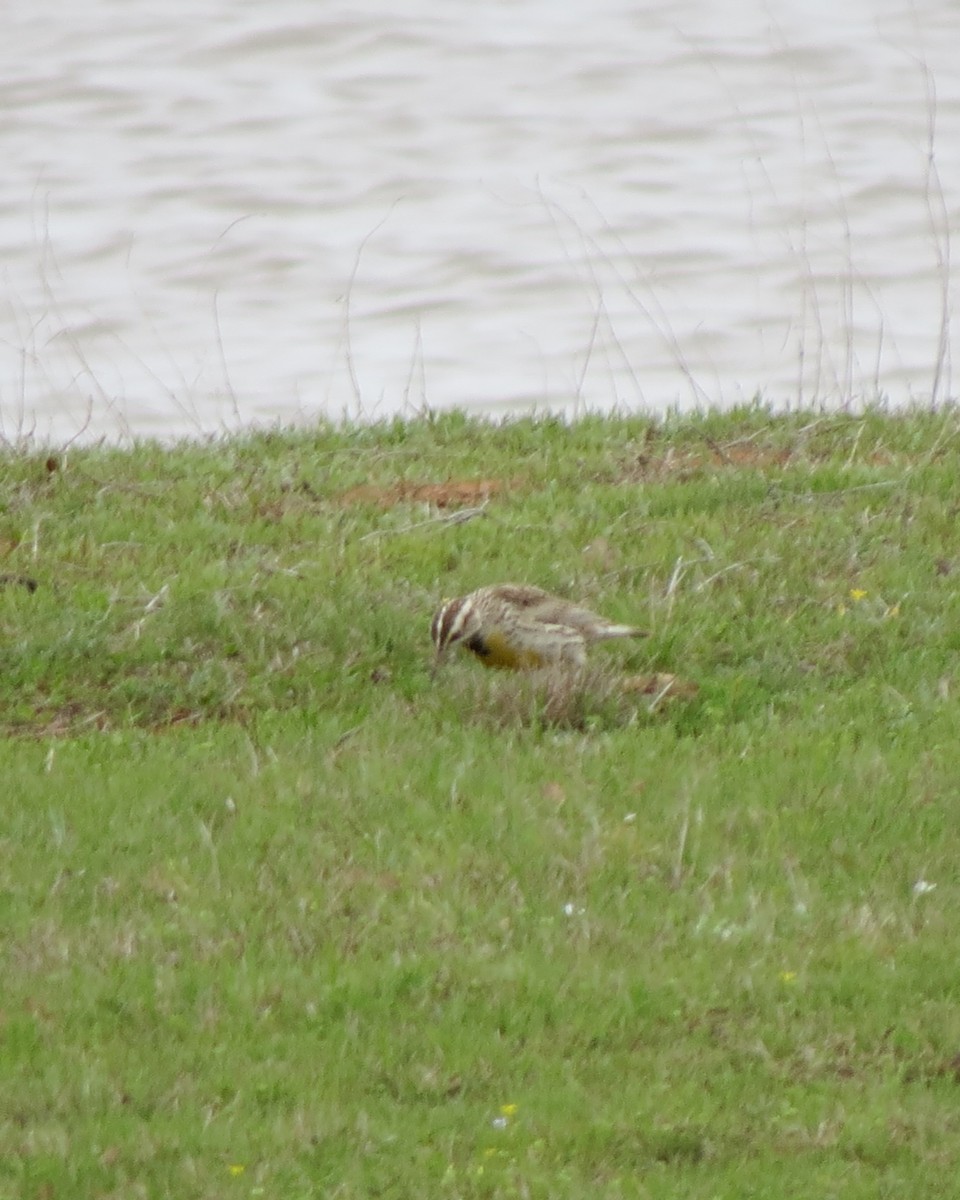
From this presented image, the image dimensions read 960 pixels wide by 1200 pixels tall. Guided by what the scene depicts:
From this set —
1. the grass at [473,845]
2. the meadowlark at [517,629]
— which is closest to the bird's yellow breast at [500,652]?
the meadowlark at [517,629]

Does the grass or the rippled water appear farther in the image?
the rippled water

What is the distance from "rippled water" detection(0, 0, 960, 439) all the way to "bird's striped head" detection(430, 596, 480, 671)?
627cm

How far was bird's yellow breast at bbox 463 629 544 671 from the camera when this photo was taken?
26.3 ft

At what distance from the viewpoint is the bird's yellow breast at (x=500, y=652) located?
26.3ft

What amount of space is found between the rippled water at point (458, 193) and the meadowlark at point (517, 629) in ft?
19.8

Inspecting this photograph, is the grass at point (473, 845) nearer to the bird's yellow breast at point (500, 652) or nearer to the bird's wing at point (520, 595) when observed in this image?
the bird's yellow breast at point (500, 652)

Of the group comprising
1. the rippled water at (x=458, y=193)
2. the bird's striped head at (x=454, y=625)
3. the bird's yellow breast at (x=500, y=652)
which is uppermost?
the bird's striped head at (x=454, y=625)

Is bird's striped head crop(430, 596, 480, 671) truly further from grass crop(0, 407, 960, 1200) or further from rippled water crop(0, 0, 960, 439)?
rippled water crop(0, 0, 960, 439)

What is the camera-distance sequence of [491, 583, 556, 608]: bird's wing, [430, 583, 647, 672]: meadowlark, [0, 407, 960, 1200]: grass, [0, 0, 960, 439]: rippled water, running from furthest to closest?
[0, 0, 960, 439]: rippled water < [491, 583, 556, 608]: bird's wing < [430, 583, 647, 672]: meadowlark < [0, 407, 960, 1200]: grass

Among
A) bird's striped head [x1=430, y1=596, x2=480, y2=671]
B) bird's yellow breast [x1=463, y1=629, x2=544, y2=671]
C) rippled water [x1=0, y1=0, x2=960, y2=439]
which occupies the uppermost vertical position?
bird's striped head [x1=430, y1=596, x2=480, y2=671]

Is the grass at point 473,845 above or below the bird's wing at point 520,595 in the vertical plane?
below

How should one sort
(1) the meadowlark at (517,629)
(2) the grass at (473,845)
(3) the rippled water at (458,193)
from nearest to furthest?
(2) the grass at (473,845) → (1) the meadowlark at (517,629) → (3) the rippled water at (458,193)

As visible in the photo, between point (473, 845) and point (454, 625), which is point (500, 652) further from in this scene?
point (473, 845)

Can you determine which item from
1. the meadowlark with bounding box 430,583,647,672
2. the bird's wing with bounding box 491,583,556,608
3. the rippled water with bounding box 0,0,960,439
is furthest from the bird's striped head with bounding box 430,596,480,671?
the rippled water with bounding box 0,0,960,439
